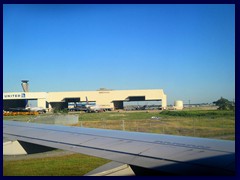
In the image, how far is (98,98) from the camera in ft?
203

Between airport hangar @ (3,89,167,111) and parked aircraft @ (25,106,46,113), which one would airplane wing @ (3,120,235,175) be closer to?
airport hangar @ (3,89,167,111)

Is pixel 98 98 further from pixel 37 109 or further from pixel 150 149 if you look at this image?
pixel 150 149

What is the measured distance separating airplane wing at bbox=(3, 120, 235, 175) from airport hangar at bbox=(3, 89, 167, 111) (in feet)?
153

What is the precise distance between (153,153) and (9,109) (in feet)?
187

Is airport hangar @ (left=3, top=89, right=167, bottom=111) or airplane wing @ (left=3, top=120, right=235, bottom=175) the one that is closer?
airplane wing @ (left=3, top=120, right=235, bottom=175)

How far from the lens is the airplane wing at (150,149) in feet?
12.1

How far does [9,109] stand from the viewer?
184ft

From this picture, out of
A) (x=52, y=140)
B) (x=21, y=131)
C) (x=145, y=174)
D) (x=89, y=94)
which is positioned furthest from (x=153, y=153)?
(x=89, y=94)

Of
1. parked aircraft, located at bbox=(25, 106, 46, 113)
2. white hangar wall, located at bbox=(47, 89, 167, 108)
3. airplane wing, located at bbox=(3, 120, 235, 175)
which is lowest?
parked aircraft, located at bbox=(25, 106, 46, 113)

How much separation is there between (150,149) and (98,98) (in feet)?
189

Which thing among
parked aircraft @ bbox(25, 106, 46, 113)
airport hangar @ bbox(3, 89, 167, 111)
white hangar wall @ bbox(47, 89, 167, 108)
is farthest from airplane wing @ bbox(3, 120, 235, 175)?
parked aircraft @ bbox(25, 106, 46, 113)

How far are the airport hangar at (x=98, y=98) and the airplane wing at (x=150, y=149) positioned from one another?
4672 cm

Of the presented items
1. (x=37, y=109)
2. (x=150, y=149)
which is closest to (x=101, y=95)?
(x=37, y=109)

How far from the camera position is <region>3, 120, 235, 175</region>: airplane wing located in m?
3.69
